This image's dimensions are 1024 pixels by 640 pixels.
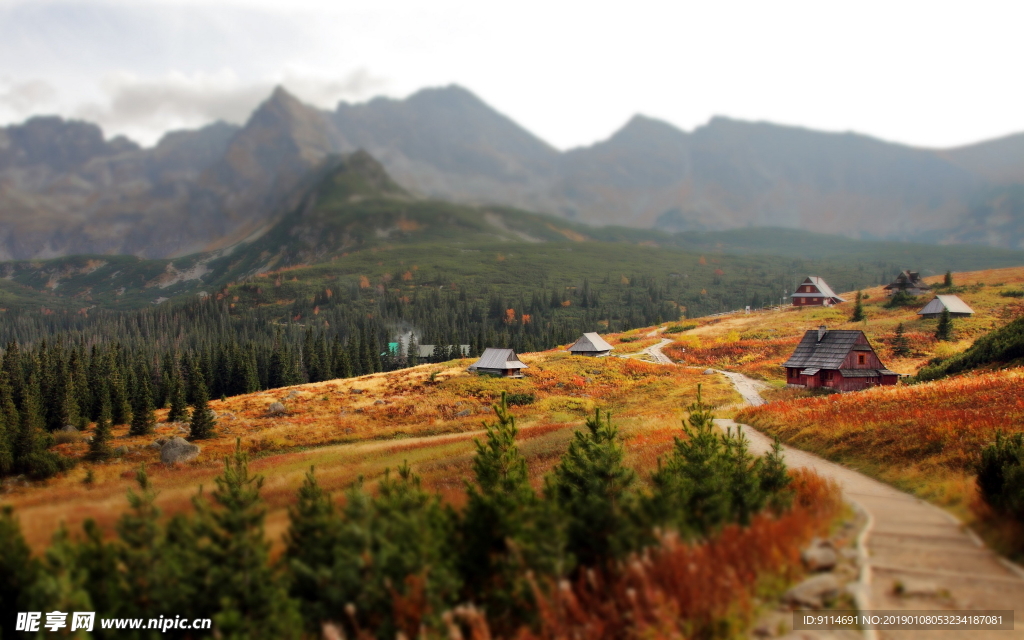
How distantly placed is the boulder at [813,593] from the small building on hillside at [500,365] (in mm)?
73791

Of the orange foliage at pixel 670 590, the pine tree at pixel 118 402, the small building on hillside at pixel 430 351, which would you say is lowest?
the small building on hillside at pixel 430 351

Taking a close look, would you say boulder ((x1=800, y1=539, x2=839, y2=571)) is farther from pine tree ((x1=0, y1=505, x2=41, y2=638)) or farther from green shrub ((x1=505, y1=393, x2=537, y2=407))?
green shrub ((x1=505, y1=393, x2=537, y2=407))

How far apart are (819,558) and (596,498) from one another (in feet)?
15.4

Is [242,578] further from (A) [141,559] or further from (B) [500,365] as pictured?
(B) [500,365]

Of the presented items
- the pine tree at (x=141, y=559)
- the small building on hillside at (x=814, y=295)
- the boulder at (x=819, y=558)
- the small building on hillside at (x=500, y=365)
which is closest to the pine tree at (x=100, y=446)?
the small building on hillside at (x=500, y=365)

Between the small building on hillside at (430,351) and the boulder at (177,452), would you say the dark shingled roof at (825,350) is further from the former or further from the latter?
the small building on hillside at (430,351)

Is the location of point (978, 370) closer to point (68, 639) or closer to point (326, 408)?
point (68, 639)

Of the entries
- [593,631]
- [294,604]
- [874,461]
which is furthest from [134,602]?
[874,461]

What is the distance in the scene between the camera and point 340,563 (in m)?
9.84

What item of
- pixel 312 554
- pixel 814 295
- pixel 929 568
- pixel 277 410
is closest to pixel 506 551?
pixel 312 554

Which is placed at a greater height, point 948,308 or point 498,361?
point 948,308

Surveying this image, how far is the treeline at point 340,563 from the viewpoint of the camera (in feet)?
31.3

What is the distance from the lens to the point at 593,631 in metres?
9.55

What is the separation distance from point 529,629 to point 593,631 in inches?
42.2
